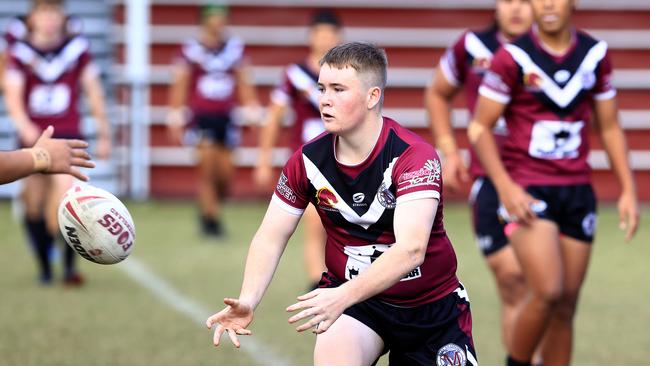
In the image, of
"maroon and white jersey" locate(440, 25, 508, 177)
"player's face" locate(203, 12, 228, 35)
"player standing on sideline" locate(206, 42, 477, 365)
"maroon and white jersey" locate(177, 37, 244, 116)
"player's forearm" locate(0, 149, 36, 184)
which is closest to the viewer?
"player standing on sideline" locate(206, 42, 477, 365)

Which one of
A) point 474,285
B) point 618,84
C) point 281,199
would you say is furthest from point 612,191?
point 281,199

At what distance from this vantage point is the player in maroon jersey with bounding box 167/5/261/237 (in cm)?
1488

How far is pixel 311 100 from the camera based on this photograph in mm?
10414

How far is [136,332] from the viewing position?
8742 millimetres

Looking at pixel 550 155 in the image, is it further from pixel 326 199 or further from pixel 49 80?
pixel 49 80

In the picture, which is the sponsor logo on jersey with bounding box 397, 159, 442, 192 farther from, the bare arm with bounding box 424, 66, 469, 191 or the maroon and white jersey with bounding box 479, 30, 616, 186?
the bare arm with bounding box 424, 66, 469, 191

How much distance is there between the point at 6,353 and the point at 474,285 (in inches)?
188

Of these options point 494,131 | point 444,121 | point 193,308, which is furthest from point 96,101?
point 494,131

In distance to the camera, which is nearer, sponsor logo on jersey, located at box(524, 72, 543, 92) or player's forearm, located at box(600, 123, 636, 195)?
sponsor logo on jersey, located at box(524, 72, 543, 92)

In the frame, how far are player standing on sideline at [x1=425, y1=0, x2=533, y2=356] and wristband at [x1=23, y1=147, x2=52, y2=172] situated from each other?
2770 millimetres

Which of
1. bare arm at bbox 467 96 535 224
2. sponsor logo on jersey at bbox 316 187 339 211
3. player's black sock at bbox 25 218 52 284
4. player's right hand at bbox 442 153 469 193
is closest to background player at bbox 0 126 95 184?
sponsor logo on jersey at bbox 316 187 339 211

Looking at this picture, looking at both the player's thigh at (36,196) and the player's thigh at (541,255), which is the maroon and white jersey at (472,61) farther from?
the player's thigh at (36,196)

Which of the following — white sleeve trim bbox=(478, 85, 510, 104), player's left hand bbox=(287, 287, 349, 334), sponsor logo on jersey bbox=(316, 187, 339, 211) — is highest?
white sleeve trim bbox=(478, 85, 510, 104)

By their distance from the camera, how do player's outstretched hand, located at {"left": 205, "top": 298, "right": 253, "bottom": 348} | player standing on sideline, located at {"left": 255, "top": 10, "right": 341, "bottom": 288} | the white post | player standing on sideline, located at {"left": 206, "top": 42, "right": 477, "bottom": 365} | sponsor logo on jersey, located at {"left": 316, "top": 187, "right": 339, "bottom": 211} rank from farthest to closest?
the white post
player standing on sideline, located at {"left": 255, "top": 10, "right": 341, "bottom": 288}
sponsor logo on jersey, located at {"left": 316, "top": 187, "right": 339, "bottom": 211}
player standing on sideline, located at {"left": 206, "top": 42, "right": 477, "bottom": 365}
player's outstretched hand, located at {"left": 205, "top": 298, "right": 253, "bottom": 348}
